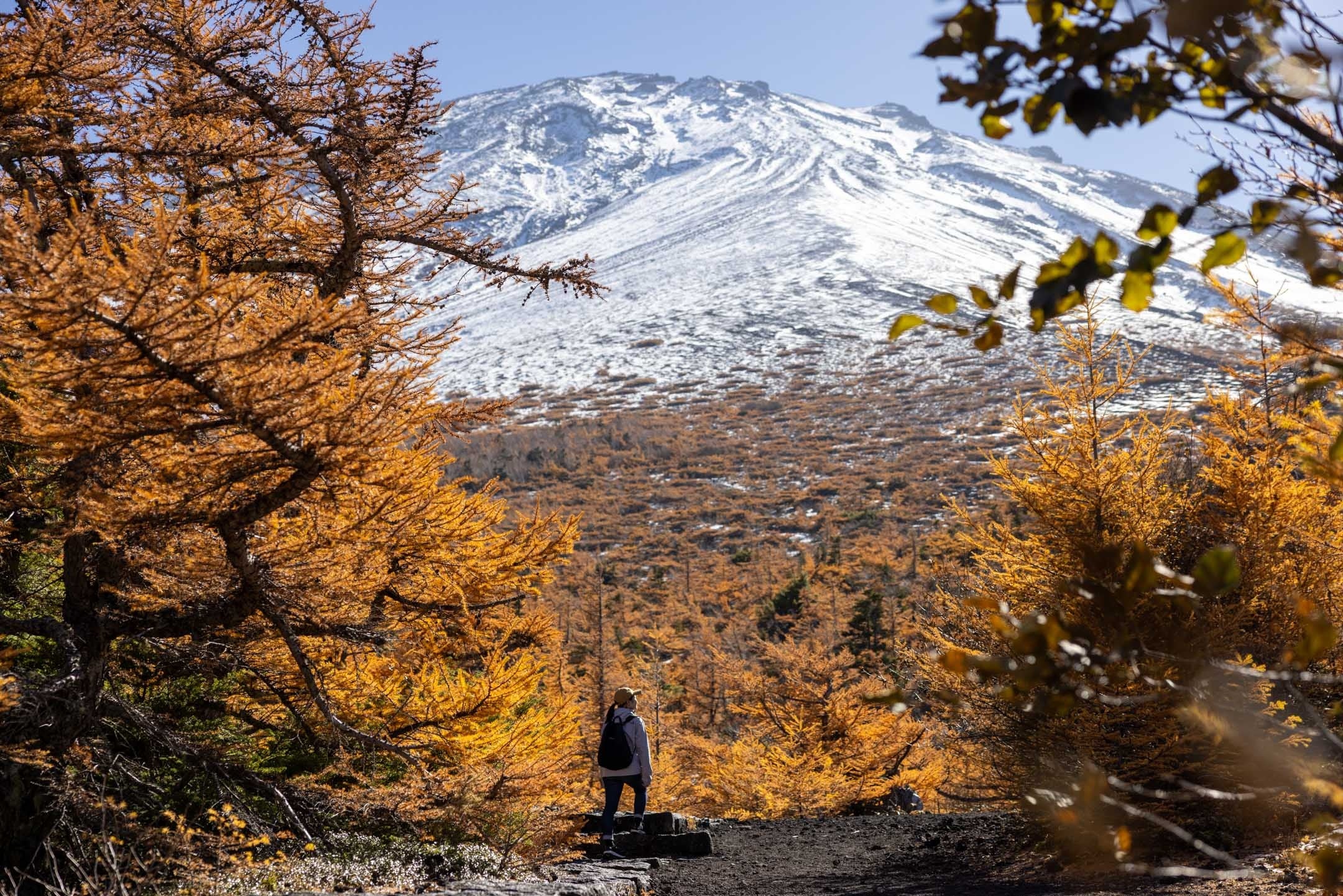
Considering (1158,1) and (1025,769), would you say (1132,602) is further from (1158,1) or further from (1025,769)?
(1025,769)

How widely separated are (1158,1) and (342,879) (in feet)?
17.6

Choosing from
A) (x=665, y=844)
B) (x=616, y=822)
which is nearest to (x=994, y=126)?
(x=665, y=844)

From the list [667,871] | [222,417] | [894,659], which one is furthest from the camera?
[894,659]

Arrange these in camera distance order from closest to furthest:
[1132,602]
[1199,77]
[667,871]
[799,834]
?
[1132,602], [1199,77], [667,871], [799,834]

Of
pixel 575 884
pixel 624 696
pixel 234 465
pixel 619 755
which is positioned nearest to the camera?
pixel 234 465

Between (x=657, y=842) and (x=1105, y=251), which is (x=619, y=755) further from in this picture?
(x=1105, y=251)

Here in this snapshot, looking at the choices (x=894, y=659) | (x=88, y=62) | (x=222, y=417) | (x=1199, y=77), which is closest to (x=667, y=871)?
(x=222, y=417)

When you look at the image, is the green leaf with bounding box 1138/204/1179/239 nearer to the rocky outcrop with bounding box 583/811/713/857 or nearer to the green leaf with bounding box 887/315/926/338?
the green leaf with bounding box 887/315/926/338

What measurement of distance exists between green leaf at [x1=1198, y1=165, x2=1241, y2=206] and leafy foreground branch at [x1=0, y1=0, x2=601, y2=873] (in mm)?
2690

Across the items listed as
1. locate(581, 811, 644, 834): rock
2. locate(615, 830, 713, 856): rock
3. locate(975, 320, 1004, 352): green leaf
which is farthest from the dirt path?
locate(975, 320, 1004, 352): green leaf

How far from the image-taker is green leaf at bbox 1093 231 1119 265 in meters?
1.03

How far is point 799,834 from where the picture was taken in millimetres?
8758

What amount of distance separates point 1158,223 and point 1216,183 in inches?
3.9

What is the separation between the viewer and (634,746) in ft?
23.2
